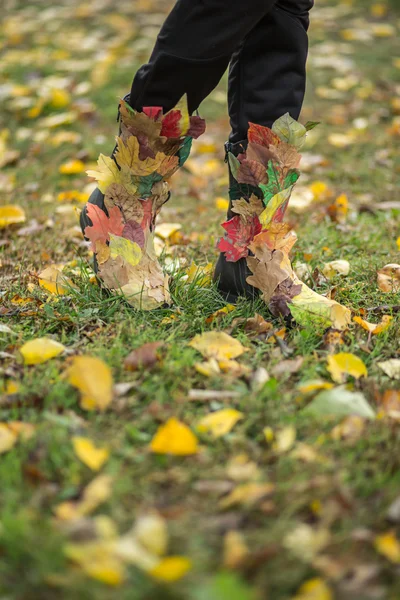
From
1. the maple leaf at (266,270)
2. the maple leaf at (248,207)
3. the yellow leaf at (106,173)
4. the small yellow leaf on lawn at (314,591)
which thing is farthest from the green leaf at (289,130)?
the small yellow leaf on lawn at (314,591)

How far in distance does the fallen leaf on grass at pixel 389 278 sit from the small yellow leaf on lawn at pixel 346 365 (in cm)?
53

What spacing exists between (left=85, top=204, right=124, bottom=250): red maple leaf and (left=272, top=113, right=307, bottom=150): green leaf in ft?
1.54

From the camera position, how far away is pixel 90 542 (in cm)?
82

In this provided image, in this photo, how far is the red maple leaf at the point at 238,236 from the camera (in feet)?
5.11

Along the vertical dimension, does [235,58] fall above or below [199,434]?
above

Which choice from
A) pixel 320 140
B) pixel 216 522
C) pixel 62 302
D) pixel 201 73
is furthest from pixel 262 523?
pixel 320 140

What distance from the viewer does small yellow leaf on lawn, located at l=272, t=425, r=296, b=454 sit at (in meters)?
1.02

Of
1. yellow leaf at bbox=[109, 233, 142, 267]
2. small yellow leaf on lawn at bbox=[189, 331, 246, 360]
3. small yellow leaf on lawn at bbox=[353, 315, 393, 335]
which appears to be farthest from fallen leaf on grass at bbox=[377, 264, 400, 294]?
yellow leaf at bbox=[109, 233, 142, 267]

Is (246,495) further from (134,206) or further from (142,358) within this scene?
(134,206)

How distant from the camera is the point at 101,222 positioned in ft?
5.05

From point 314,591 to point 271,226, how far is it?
3.13 feet

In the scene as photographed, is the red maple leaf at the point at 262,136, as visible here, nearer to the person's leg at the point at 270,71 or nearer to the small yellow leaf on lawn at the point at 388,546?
the person's leg at the point at 270,71

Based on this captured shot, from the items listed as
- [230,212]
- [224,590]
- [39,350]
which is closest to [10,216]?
[230,212]

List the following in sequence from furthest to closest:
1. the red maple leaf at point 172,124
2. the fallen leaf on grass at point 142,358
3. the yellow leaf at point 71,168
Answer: the yellow leaf at point 71,168 < the red maple leaf at point 172,124 < the fallen leaf on grass at point 142,358
